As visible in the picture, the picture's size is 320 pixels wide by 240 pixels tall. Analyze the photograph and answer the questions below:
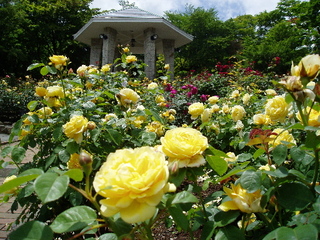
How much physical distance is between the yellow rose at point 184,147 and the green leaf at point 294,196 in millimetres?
192

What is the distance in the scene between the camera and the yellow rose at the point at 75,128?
1.01 meters

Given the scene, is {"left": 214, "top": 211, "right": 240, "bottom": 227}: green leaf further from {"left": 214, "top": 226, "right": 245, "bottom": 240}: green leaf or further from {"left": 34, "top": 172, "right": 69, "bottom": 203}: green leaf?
{"left": 34, "top": 172, "right": 69, "bottom": 203}: green leaf

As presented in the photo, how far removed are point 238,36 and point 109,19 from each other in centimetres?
1630

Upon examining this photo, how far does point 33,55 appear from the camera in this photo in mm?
18078

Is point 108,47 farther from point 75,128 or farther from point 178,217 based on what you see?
point 178,217

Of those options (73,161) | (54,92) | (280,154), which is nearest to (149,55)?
(54,92)

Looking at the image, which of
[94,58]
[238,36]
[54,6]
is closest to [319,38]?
[94,58]

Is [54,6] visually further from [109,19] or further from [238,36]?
[238,36]

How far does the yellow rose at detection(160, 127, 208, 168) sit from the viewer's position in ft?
1.90

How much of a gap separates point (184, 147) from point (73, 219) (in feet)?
0.88

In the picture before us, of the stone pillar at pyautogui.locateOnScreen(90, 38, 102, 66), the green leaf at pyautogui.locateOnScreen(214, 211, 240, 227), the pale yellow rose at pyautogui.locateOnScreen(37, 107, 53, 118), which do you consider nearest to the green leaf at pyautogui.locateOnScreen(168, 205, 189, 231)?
the green leaf at pyautogui.locateOnScreen(214, 211, 240, 227)

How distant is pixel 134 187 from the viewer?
1.31ft

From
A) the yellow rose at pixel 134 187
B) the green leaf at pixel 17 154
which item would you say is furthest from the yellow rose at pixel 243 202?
the green leaf at pixel 17 154

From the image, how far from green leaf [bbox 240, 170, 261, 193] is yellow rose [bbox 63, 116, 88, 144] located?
675 millimetres
